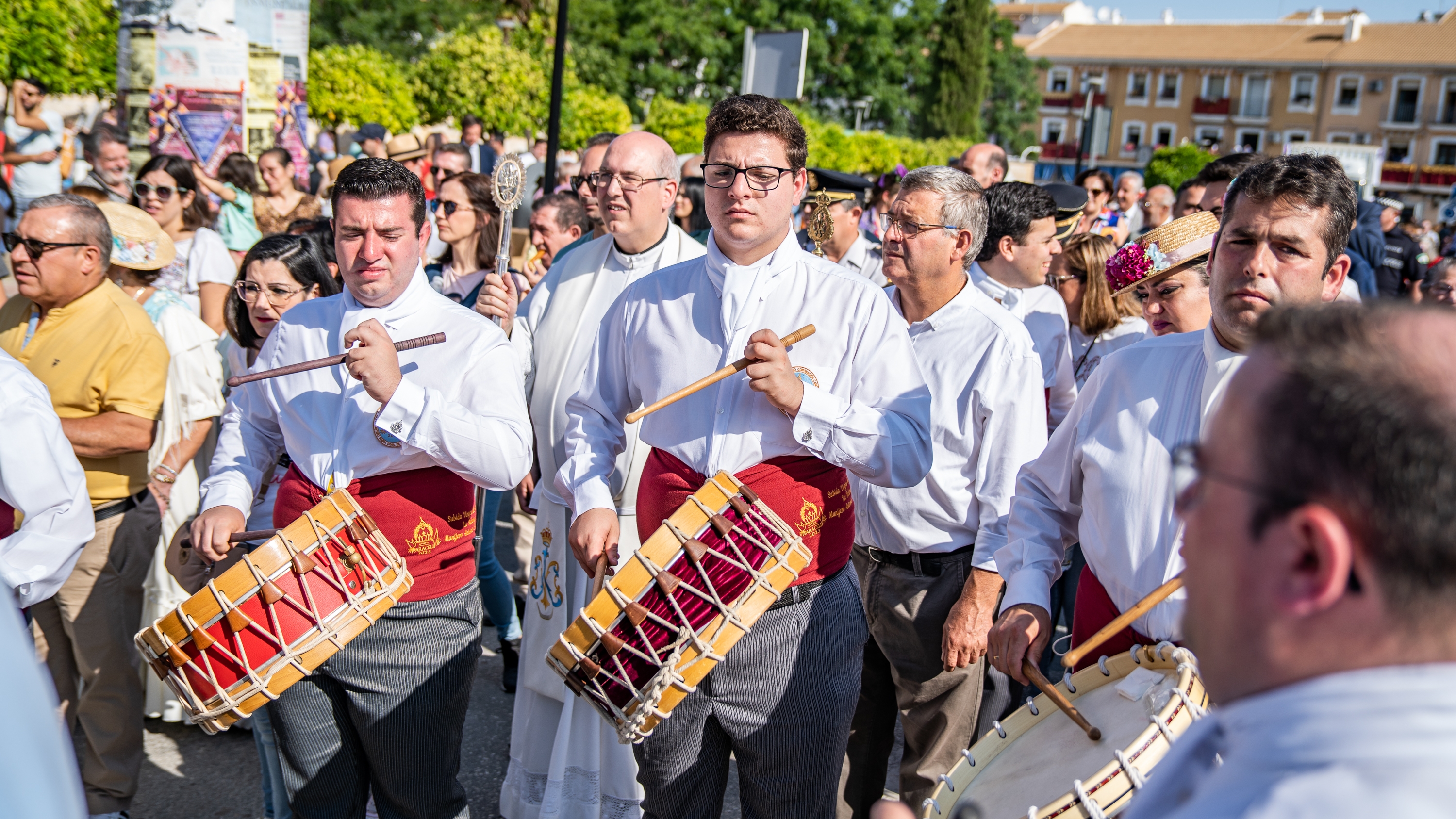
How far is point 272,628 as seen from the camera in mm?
2725

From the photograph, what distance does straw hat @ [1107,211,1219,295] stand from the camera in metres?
3.45

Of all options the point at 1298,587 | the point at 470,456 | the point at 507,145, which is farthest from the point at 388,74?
the point at 1298,587

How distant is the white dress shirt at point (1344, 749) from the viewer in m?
0.92

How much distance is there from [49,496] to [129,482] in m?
1.16

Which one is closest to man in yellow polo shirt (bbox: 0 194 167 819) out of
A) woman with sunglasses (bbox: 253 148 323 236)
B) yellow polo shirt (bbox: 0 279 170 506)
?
yellow polo shirt (bbox: 0 279 170 506)

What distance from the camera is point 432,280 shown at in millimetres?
6035

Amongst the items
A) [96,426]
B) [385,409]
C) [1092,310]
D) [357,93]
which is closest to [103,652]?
[96,426]

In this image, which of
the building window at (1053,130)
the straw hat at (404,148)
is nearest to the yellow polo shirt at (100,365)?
the straw hat at (404,148)

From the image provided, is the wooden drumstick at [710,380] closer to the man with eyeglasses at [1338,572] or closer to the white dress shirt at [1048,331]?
the man with eyeglasses at [1338,572]

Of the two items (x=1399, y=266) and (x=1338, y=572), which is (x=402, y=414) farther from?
(x=1399, y=266)

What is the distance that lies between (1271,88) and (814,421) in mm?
81214

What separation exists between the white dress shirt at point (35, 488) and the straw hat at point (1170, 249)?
11.3 ft

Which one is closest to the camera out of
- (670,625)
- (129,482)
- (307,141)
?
(670,625)

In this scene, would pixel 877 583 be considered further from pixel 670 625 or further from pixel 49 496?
pixel 49 496
